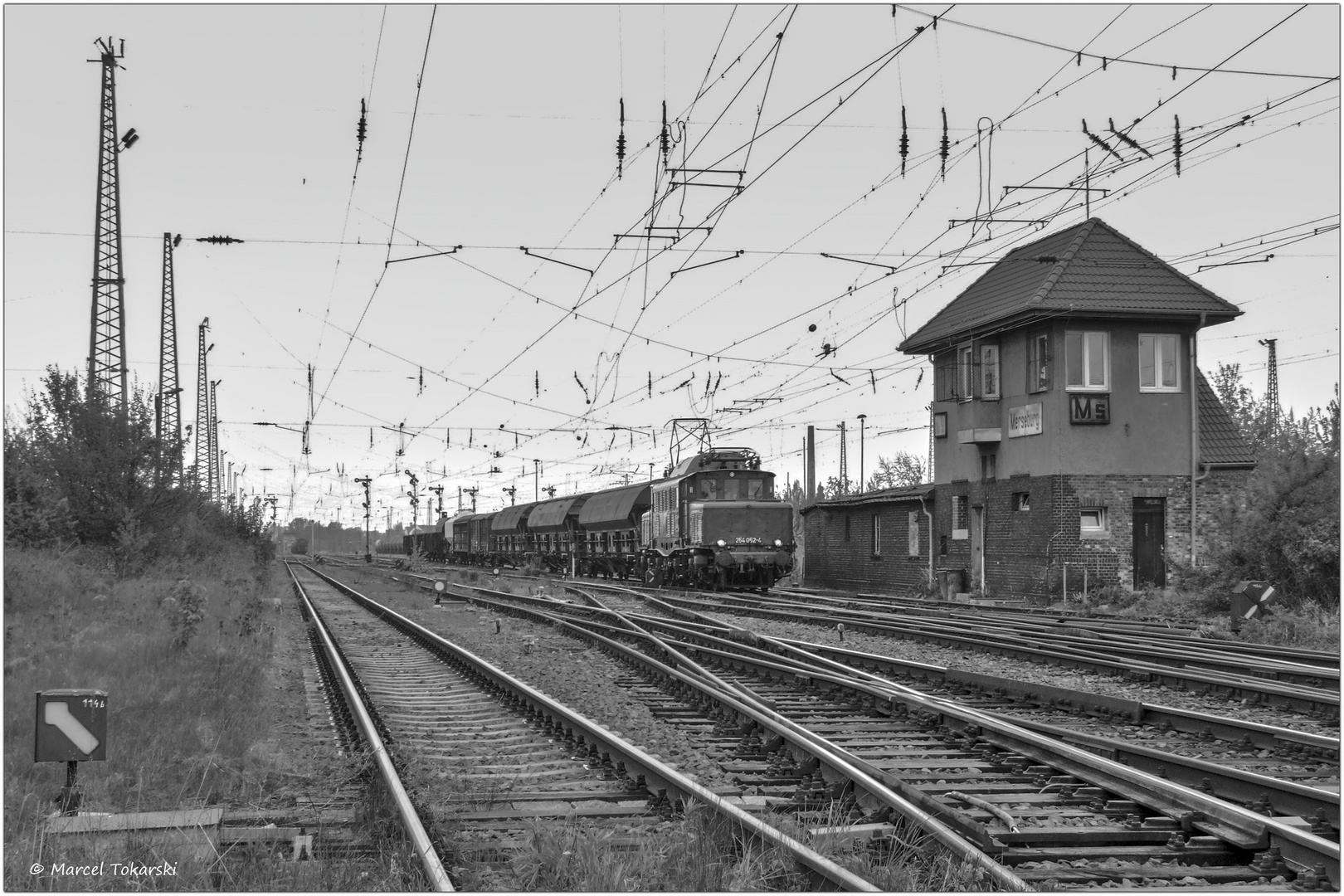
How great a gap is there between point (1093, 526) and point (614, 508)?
60.4ft

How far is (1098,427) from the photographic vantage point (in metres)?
27.5

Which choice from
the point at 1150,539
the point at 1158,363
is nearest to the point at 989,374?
the point at 1158,363

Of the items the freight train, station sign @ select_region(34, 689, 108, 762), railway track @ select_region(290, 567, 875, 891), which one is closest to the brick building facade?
the freight train

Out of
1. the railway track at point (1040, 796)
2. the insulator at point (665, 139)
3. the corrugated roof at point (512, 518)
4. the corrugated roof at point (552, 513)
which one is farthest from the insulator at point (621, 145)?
the corrugated roof at point (512, 518)

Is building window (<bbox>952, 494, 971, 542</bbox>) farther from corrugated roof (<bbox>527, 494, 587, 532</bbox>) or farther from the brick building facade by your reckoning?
corrugated roof (<bbox>527, 494, 587, 532</bbox>)

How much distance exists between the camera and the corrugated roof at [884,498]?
32.9m

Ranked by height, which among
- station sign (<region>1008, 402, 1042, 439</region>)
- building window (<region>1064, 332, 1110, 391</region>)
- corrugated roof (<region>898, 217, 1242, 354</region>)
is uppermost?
corrugated roof (<region>898, 217, 1242, 354</region>)

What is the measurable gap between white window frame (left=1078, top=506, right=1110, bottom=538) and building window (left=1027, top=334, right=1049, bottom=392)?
2937 mm

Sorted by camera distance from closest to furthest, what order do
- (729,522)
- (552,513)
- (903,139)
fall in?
(903,139) < (729,522) < (552,513)

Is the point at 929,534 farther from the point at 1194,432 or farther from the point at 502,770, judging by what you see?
the point at 502,770

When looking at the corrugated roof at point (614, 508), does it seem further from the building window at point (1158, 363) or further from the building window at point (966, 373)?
the building window at point (1158, 363)

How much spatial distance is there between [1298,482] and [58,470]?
2298 centimetres

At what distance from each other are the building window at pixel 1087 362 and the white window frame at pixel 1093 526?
9.07 feet

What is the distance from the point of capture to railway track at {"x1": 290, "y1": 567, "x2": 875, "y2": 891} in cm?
634
